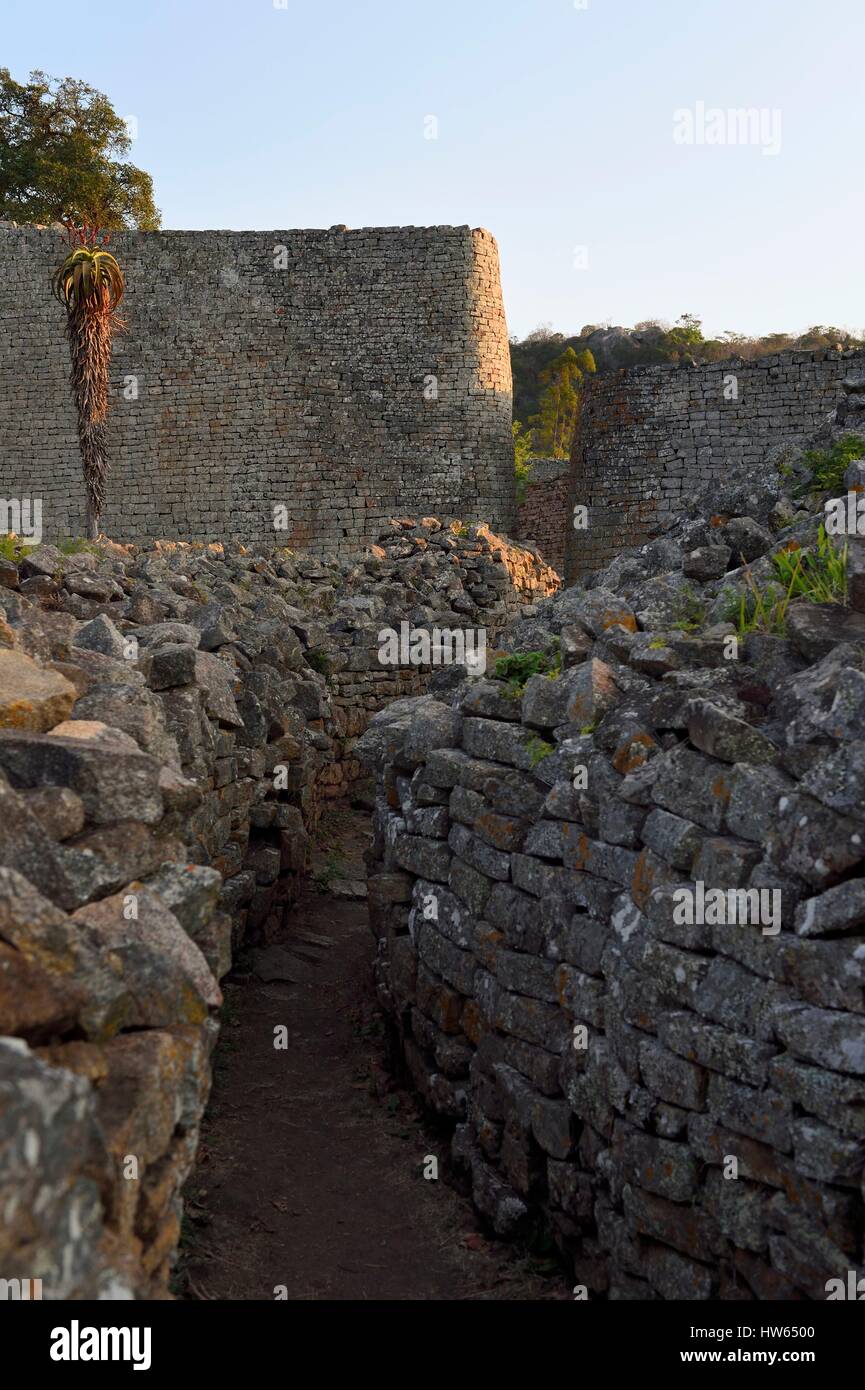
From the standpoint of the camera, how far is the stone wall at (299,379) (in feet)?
84.1

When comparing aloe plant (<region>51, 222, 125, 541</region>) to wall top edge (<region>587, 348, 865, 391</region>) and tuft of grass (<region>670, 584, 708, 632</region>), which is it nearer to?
wall top edge (<region>587, 348, 865, 391</region>)

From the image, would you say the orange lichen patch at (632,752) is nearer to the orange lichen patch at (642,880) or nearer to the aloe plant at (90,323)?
the orange lichen patch at (642,880)

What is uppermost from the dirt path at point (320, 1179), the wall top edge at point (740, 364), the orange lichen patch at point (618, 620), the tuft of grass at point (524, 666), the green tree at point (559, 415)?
the green tree at point (559, 415)

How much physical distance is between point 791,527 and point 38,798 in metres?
4.83

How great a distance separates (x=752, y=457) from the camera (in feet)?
66.5

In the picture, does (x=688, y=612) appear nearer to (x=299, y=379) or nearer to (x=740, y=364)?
(x=740, y=364)

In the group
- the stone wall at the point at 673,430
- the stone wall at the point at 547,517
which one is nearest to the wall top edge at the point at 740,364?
the stone wall at the point at 673,430

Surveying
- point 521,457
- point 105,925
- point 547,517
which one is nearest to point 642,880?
point 105,925

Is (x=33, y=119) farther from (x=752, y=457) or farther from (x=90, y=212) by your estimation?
(x=752, y=457)

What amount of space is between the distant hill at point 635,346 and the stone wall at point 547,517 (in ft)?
54.4

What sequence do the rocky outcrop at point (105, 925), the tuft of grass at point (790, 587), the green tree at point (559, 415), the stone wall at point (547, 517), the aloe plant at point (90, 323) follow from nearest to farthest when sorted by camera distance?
the rocky outcrop at point (105, 925)
the tuft of grass at point (790, 587)
the aloe plant at point (90, 323)
the stone wall at point (547, 517)
the green tree at point (559, 415)

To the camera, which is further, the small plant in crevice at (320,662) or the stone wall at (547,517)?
the stone wall at (547,517)

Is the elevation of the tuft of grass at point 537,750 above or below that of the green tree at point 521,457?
below

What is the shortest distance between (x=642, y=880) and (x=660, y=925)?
0.85ft
